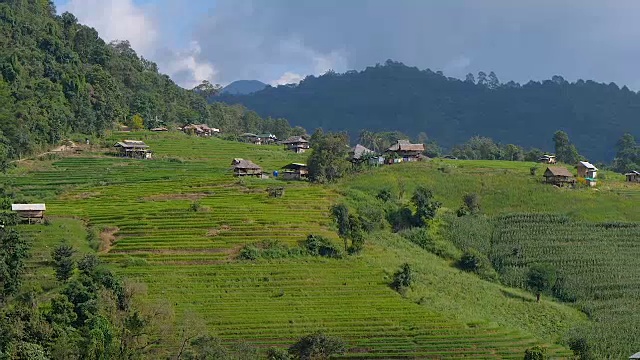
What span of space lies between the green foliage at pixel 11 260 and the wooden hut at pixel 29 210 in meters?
6.12

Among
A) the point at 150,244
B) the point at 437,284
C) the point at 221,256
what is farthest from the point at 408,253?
the point at 150,244

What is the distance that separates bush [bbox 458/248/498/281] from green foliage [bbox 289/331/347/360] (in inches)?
965

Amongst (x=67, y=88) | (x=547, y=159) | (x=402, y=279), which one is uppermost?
(x=67, y=88)

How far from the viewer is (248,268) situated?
55531 mm

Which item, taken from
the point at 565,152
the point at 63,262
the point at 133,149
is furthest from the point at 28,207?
the point at 565,152

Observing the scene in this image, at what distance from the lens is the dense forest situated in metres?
89.6

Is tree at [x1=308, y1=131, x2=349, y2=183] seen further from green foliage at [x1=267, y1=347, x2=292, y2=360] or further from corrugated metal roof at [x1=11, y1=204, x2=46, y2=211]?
green foliage at [x1=267, y1=347, x2=292, y2=360]

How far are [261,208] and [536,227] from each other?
28.0 m

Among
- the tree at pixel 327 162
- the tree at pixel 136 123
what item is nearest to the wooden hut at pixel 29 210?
the tree at pixel 327 162

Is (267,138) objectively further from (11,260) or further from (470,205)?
(11,260)

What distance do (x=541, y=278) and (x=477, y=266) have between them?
263 inches

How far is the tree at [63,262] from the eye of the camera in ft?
161

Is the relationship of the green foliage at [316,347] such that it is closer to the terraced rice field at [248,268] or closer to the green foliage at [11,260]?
the terraced rice field at [248,268]

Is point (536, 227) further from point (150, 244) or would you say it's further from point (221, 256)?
point (150, 244)
